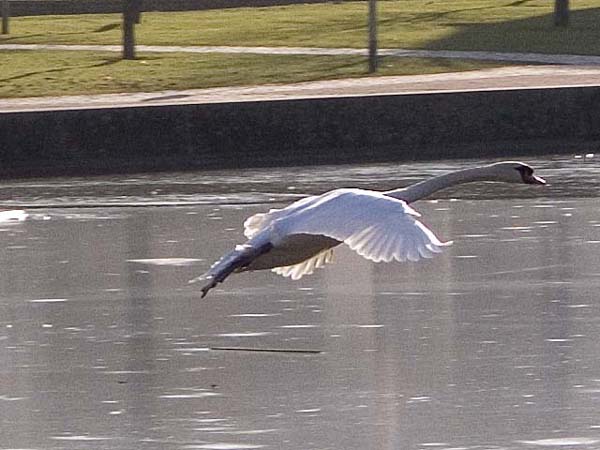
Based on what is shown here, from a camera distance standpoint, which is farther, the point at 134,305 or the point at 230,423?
the point at 134,305

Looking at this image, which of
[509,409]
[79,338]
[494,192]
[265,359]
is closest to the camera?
[509,409]

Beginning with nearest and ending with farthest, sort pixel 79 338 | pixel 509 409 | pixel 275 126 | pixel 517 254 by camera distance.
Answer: pixel 509 409
pixel 79 338
pixel 517 254
pixel 275 126

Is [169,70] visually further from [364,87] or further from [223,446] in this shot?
[223,446]

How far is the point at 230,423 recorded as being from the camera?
23.7 feet

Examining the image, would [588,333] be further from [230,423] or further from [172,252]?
[172,252]

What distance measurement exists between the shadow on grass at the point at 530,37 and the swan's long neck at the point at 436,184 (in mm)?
17252

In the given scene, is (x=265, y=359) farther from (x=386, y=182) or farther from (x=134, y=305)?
(x=386, y=182)

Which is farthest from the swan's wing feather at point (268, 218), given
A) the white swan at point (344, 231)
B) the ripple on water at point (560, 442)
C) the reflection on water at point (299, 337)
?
the ripple on water at point (560, 442)

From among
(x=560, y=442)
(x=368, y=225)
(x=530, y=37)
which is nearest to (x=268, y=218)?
(x=368, y=225)

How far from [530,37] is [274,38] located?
369 centimetres

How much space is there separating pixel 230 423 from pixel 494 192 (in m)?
8.28

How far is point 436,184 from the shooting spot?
8.36 metres

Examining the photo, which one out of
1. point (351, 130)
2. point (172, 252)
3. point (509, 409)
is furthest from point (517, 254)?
point (351, 130)

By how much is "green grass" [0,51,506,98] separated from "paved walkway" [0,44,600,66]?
81 centimetres
